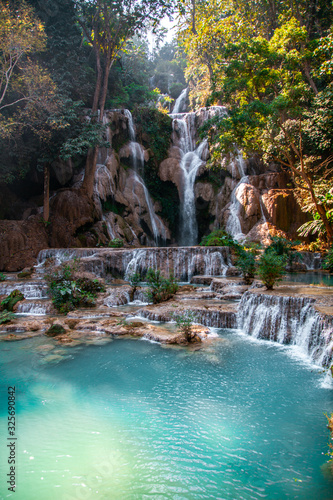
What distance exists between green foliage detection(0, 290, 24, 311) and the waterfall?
12504mm

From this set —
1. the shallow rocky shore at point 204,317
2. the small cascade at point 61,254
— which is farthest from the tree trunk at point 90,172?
the shallow rocky shore at point 204,317

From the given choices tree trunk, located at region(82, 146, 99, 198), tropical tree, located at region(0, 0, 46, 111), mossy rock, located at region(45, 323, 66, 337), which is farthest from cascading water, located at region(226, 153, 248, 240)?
mossy rock, located at region(45, 323, 66, 337)

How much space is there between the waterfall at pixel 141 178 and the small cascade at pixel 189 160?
157 centimetres

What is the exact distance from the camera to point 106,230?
→ 19.8 meters

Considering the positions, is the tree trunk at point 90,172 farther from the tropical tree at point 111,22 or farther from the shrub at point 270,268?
the shrub at point 270,268

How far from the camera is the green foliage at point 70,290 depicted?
10188 mm

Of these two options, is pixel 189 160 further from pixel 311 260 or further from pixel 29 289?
pixel 29 289

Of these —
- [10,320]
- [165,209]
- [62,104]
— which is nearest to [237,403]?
[10,320]

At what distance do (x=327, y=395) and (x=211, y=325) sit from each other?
152 inches

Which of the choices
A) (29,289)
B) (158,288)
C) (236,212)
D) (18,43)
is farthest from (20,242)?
(236,212)

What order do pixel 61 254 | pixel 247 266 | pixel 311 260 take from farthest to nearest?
1. pixel 61 254
2. pixel 311 260
3. pixel 247 266

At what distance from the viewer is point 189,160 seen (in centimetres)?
2362

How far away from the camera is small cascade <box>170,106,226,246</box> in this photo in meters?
22.9

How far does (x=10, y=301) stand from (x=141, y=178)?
1512cm
